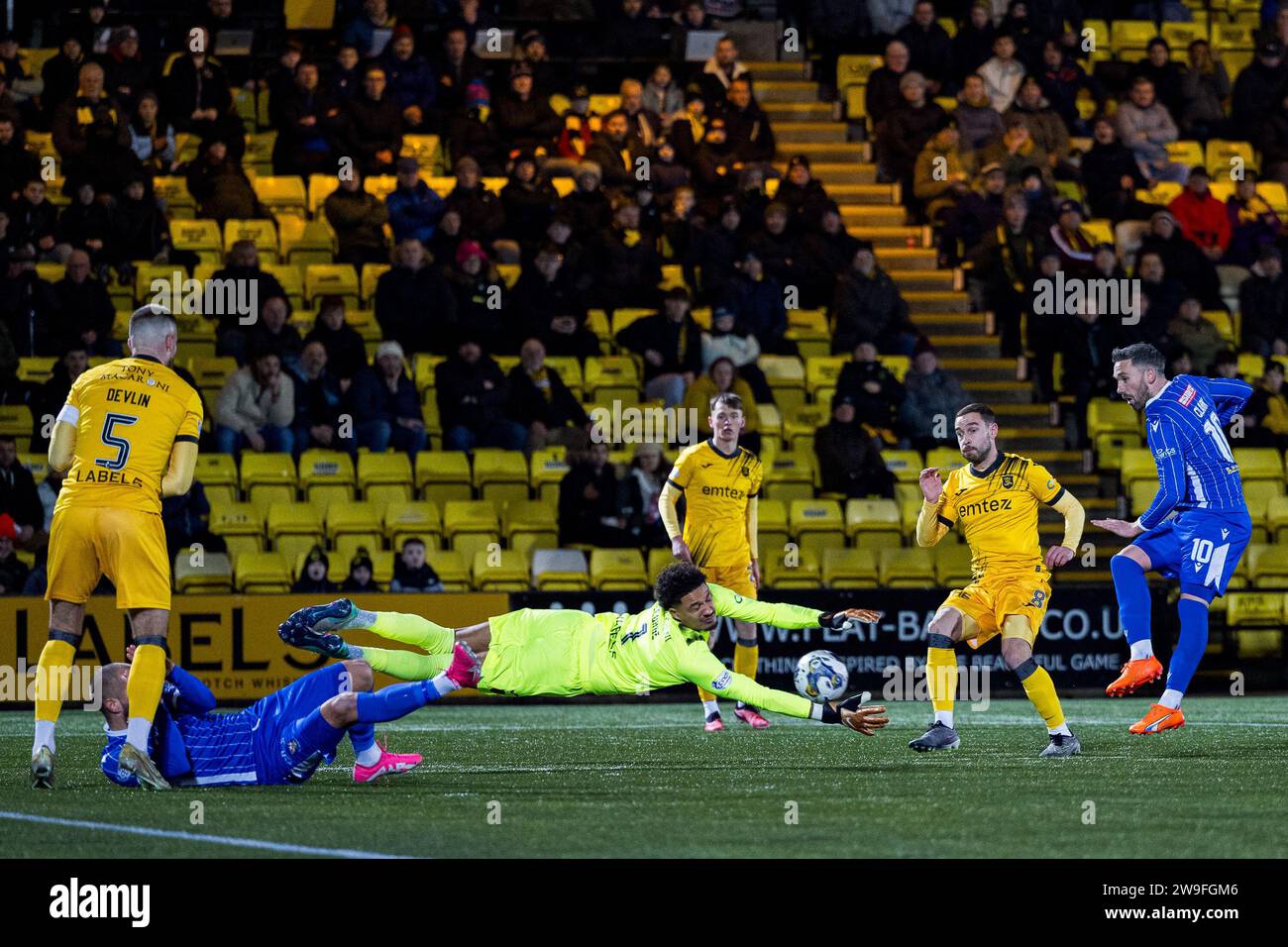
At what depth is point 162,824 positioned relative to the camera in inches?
311

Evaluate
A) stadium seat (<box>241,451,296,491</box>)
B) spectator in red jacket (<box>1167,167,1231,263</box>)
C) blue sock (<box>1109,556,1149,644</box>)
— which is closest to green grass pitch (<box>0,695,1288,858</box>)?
blue sock (<box>1109,556,1149,644</box>)

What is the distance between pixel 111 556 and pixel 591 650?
243cm

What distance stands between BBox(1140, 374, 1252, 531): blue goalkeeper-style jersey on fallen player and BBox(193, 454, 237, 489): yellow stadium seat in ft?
29.9

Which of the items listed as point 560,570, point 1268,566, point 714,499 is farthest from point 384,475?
point 1268,566

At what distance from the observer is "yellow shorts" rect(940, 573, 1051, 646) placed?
11477 mm

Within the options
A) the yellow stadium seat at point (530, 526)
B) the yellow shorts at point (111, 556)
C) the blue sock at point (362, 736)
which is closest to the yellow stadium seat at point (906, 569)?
the yellow stadium seat at point (530, 526)

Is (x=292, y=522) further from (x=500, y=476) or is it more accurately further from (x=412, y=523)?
Answer: (x=500, y=476)

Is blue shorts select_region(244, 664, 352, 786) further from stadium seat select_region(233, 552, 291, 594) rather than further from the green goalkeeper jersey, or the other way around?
stadium seat select_region(233, 552, 291, 594)

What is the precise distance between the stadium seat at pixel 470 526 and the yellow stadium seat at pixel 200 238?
13.7 feet

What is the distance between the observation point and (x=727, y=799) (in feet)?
29.2

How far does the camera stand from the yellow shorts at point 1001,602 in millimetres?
11477

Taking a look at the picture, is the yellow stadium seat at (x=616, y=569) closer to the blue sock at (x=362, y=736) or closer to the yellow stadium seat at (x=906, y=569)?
the yellow stadium seat at (x=906, y=569)

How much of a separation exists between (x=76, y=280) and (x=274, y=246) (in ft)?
8.31

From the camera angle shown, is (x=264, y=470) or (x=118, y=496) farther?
(x=264, y=470)
